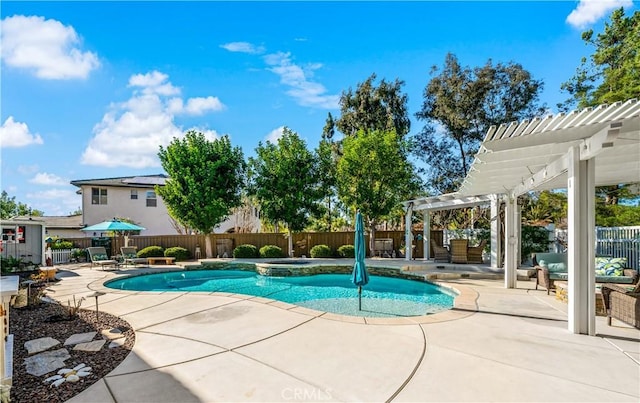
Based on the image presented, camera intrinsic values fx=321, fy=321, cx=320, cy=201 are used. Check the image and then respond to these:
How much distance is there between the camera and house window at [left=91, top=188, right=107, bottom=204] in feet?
71.1

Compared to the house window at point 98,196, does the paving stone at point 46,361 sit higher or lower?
lower

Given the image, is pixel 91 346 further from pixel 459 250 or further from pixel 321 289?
pixel 459 250

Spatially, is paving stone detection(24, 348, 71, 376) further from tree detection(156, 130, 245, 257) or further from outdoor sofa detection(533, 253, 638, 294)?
tree detection(156, 130, 245, 257)

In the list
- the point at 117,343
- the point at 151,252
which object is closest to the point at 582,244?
the point at 117,343

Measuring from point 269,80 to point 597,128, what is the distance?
38.5 feet

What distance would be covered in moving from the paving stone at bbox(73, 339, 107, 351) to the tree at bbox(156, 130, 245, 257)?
12209mm

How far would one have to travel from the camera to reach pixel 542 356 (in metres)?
3.92

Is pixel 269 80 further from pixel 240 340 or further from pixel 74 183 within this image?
pixel 74 183

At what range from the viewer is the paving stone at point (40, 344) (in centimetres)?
438

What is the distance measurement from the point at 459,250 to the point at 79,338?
40.5 ft

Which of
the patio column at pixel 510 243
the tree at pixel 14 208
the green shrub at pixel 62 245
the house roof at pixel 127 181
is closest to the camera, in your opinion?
the patio column at pixel 510 243

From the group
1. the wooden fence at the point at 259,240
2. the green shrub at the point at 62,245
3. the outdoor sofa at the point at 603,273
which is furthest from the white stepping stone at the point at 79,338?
the green shrub at the point at 62,245

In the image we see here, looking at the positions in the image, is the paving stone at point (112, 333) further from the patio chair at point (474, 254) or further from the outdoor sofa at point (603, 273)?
the patio chair at point (474, 254)

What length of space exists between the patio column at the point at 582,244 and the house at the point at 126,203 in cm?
1856
